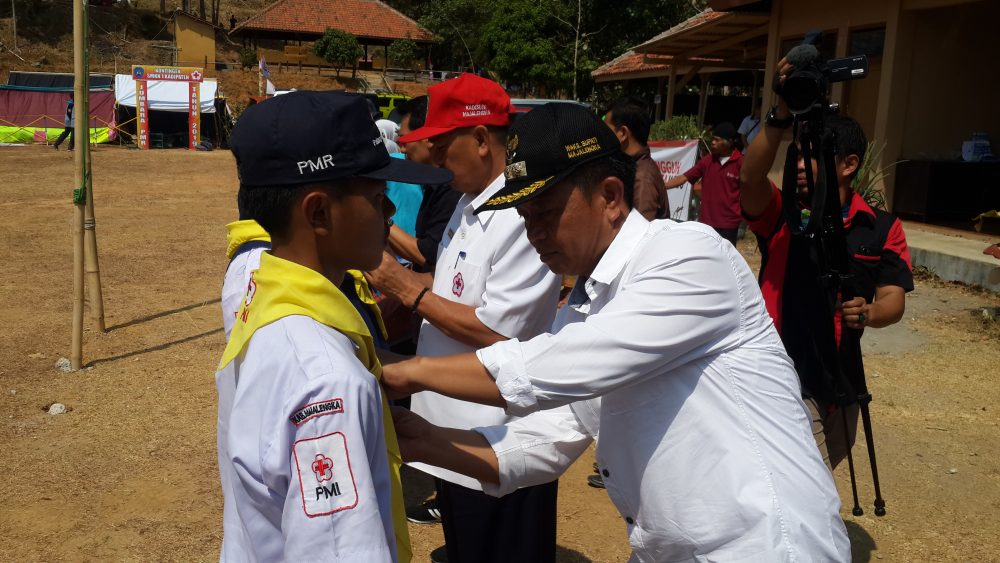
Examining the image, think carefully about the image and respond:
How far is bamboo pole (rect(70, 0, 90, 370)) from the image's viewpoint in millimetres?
5552

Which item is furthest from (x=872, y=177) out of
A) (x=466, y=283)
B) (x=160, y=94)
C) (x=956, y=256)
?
(x=160, y=94)

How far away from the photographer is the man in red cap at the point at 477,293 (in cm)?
257

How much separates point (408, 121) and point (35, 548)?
9.18ft

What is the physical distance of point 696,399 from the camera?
1612 mm

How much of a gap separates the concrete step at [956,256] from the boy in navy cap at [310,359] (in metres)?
8.10

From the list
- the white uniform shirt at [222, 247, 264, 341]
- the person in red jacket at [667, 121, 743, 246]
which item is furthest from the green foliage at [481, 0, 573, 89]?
the white uniform shirt at [222, 247, 264, 341]

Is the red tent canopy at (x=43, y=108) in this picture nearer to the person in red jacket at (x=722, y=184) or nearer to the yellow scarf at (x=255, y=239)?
the person in red jacket at (x=722, y=184)

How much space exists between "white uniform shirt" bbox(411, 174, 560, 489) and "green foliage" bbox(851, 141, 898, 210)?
8.54m

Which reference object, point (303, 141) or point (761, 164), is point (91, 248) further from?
point (303, 141)

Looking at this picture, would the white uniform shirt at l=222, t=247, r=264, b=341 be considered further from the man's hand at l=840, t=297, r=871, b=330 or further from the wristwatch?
the man's hand at l=840, t=297, r=871, b=330

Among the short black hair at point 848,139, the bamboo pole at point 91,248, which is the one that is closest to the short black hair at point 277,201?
the short black hair at point 848,139

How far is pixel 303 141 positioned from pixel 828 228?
85.7 inches

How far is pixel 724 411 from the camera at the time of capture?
1600 millimetres

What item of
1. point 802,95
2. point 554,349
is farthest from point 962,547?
point 554,349
